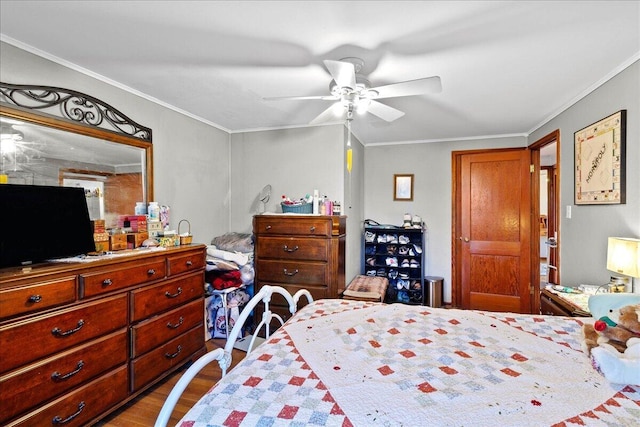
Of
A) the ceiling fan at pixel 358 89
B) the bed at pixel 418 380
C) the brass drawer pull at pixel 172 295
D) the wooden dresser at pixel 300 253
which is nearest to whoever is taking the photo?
the bed at pixel 418 380

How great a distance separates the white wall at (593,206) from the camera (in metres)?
2.02

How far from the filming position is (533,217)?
12.6ft

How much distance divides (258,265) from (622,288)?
282cm

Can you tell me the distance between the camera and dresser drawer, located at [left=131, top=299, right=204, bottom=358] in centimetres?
201

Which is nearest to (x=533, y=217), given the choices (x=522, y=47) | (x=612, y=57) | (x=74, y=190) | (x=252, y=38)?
(x=612, y=57)

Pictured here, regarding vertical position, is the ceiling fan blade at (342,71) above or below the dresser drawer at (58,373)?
above

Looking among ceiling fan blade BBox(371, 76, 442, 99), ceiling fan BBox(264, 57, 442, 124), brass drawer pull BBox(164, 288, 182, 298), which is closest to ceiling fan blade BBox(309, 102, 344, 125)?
ceiling fan BBox(264, 57, 442, 124)

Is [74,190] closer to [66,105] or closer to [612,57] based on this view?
[66,105]

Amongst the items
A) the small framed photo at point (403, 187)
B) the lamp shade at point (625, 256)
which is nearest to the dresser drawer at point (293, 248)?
the small framed photo at point (403, 187)

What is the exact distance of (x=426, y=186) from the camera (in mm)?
4352

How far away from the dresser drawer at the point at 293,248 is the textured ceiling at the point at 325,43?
1.28 m

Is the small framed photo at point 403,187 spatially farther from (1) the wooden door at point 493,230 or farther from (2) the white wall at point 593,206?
(2) the white wall at point 593,206

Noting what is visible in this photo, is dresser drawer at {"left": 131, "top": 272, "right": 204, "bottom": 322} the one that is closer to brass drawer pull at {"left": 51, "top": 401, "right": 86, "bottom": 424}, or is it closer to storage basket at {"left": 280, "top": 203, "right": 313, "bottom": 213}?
brass drawer pull at {"left": 51, "top": 401, "right": 86, "bottom": 424}

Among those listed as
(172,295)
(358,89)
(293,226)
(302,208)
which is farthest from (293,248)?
(358,89)
